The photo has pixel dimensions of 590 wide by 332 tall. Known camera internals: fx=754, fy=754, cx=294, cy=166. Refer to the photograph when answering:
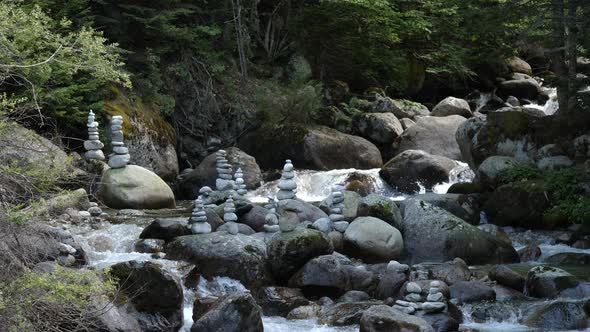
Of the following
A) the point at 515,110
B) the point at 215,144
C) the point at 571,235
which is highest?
the point at 515,110

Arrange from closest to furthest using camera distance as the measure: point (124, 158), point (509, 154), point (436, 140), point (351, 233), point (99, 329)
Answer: point (99, 329)
point (351, 233)
point (124, 158)
point (509, 154)
point (436, 140)

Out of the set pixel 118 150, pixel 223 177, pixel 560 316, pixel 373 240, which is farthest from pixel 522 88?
pixel 560 316

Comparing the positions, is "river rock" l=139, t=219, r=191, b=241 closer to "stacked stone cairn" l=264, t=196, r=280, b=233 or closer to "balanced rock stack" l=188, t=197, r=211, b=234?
"balanced rock stack" l=188, t=197, r=211, b=234

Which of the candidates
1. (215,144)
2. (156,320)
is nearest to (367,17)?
(215,144)

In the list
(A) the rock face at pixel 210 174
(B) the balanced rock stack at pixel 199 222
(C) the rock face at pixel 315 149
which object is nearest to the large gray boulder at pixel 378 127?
(C) the rock face at pixel 315 149

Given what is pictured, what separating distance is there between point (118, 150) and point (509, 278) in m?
7.81

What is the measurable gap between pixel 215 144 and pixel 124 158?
5748 mm

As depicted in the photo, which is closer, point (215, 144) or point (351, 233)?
point (351, 233)

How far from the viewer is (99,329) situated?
7.69 meters

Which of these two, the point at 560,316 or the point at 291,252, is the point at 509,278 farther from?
the point at 291,252

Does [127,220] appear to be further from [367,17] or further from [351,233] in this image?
[367,17]

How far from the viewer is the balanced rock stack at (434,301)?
8.95 m

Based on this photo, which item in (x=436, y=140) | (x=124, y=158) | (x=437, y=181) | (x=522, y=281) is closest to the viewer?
(x=522, y=281)

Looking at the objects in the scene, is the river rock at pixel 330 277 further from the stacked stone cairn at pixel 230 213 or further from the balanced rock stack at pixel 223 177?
the balanced rock stack at pixel 223 177
